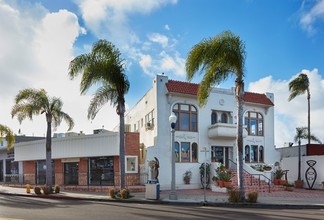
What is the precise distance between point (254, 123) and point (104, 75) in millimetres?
15476

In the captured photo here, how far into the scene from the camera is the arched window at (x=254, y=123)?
31.0 m

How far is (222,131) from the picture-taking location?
1107 inches

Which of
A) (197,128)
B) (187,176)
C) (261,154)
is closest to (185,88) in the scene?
(197,128)

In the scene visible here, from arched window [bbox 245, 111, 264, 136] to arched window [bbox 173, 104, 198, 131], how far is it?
503cm

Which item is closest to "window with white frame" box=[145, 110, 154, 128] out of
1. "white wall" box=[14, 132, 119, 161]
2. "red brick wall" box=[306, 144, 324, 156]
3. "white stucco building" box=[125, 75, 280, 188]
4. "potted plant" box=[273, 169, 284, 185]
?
"white stucco building" box=[125, 75, 280, 188]

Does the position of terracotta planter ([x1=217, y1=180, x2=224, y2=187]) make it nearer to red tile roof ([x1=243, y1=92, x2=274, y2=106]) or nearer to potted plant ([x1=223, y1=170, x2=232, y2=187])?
potted plant ([x1=223, y1=170, x2=232, y2=187])

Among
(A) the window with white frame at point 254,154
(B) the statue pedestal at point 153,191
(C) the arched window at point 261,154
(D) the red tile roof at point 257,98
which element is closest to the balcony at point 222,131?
(A) the window with white frame at point 254,154

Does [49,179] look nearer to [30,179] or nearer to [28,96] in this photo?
[28,96]

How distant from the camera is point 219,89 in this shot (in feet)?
97.9

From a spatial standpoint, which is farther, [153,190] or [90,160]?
[90,160]

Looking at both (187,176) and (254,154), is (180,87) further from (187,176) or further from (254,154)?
(254,154)

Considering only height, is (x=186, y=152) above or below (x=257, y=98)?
below

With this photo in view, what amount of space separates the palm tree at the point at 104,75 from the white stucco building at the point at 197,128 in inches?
222

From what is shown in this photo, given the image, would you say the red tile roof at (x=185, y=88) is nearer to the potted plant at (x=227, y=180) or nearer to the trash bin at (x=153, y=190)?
the potted plant at (x=227, y=180)
